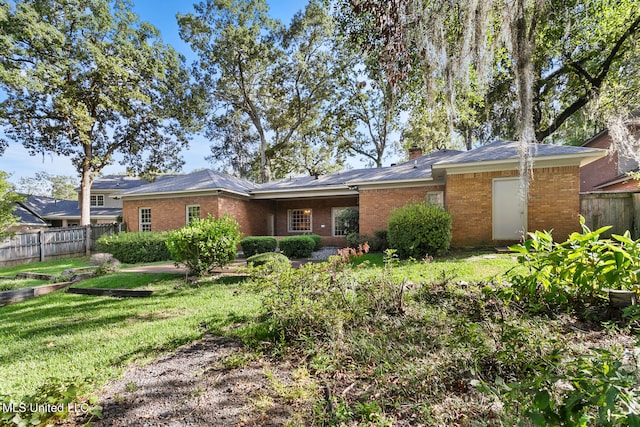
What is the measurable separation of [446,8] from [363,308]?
4.41m

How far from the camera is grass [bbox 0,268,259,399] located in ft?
10.4

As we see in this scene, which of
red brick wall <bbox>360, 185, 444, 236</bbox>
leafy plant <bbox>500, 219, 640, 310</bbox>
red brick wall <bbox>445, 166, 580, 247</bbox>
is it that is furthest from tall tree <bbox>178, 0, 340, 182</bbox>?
leafy plant <bbox>500, 219, 640, 310</bbox>

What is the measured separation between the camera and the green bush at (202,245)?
7.33m

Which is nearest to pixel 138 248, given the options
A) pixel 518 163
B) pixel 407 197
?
pixel 407 197

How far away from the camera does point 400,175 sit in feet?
43.7

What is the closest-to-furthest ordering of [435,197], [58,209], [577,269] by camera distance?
[577,269] < [435,197] < [58,209]

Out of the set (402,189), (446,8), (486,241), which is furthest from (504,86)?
(446,8)

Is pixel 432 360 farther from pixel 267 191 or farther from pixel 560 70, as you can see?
pixel 560 70

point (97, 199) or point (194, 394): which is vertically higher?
point (97, 199)

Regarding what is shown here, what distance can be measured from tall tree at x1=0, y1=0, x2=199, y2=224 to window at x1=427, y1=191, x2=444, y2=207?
705 inches

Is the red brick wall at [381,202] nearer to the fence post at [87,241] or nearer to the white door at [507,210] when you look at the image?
the white door at [507,210]

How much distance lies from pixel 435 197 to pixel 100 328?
12109mm

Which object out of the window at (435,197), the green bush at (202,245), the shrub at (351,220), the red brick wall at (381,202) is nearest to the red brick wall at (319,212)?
the shrub at (351,220)

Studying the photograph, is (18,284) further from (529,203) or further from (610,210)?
(610,210)
